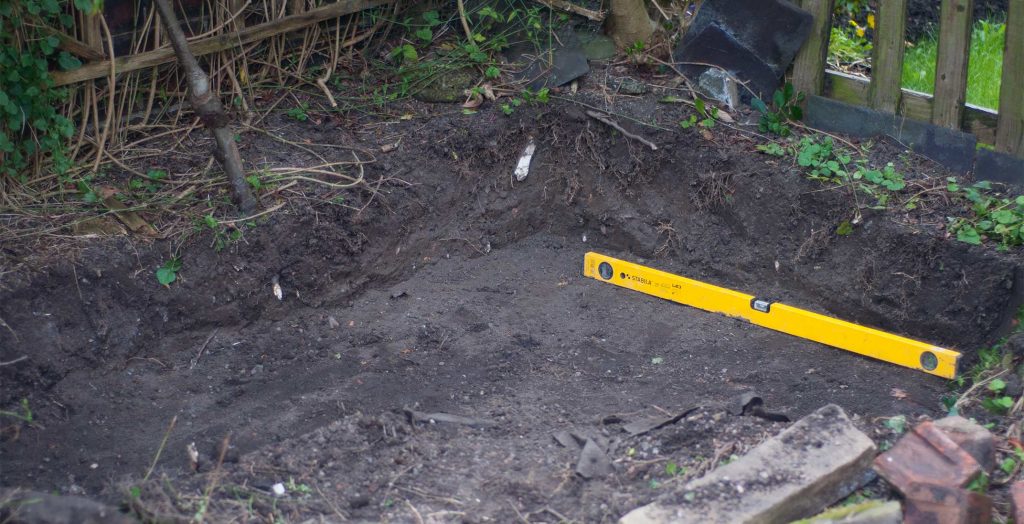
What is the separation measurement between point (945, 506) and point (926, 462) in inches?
6.5

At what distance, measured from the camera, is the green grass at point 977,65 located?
213 inches

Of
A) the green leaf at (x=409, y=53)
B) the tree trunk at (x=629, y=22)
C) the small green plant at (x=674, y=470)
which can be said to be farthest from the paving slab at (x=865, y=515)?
the green leaf at (x=409, y=53)

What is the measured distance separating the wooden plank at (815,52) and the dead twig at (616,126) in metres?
0.91

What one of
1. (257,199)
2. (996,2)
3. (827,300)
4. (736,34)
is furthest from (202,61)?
(996,2)

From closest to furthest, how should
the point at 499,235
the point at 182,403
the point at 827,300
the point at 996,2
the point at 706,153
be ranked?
the point at 182,403 < the point at 827,300 < the point at 706,153 < the point at 499,235 < the point at 996,2

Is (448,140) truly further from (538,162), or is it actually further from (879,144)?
(879,144)

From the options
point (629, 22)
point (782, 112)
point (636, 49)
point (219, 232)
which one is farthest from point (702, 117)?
point (219, 232)

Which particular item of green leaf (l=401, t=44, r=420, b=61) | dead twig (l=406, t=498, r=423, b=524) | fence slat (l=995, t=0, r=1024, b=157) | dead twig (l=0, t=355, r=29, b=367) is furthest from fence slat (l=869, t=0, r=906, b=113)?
dead twig (l=0, t=355, r=29, b=367)

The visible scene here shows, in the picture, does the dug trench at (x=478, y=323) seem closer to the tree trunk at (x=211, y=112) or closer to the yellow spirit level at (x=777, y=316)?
the yellow spirit level at (x=777, y=316)

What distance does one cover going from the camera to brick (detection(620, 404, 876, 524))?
275 centimetres

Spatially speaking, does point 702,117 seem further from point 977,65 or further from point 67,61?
point 67,61

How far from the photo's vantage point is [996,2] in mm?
7234

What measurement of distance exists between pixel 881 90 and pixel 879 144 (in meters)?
0.28

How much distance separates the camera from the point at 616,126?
16.5 ft
